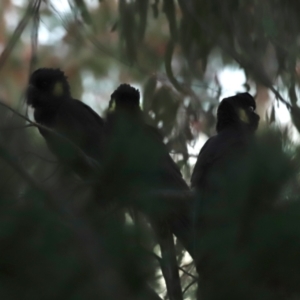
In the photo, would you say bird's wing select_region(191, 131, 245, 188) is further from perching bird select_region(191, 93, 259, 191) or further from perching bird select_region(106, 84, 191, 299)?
perching bird select_region(106, 84, 191, 299)

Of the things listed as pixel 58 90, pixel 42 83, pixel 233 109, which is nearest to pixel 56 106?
pixel 58 90

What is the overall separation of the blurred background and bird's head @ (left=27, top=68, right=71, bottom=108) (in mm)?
113

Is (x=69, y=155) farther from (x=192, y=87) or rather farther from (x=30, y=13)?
(x=192, y=87)

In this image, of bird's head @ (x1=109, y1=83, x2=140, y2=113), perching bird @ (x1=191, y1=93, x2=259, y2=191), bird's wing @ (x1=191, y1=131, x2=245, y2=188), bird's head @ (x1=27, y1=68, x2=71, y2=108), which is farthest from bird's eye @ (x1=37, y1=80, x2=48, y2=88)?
bird's wing @ (x1=191, y1=131, x2=245, y2=188)

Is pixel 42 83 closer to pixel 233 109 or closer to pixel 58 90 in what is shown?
pixel 58 90

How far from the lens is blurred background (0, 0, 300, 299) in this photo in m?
0.91

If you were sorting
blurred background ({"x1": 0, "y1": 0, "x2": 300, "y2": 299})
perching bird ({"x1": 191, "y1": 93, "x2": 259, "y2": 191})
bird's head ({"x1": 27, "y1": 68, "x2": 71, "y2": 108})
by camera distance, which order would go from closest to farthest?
1. blurred background ({"x1": 0, "y1": 0, "x2": 300, "y2": 299})
2. perching bird ({"x1": 191, "y1": 93, "x2": 259, "y2": 191})
3. bird's head ({"x1": 27, "y1": 68, "x2": 71, "y2": 108})

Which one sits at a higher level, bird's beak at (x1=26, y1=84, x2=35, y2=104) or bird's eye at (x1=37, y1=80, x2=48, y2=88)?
bird's eye at (x1=37, y1=80, x2=48, y2=88)

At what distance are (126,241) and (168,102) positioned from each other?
261cm

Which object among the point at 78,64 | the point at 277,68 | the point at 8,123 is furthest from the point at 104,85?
the point at 8,123

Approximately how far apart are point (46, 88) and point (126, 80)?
0.78m

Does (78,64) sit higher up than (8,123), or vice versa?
(78,64)

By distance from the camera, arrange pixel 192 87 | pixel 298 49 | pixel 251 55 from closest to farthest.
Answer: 1. pixel 251 55
2. pixel 298 49
3. pixel 192 87

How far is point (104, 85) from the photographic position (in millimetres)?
4617
